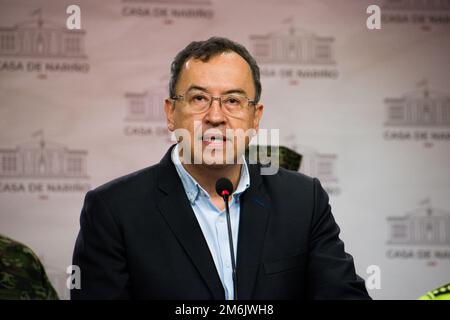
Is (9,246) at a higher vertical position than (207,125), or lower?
lower

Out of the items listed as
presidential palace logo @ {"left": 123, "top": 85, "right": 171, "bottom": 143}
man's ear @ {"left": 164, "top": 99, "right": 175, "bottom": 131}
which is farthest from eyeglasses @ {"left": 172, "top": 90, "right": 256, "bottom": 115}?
presidential palace logo @ {"left": 123, "top": 85, "right": 171, "bottom": 143}

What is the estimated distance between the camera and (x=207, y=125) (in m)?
1.80

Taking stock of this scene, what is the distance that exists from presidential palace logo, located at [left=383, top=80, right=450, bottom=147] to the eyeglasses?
1.97 meters

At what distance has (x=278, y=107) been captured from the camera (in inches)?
140

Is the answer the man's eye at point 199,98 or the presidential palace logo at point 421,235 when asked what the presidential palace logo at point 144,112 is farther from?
the man's eye at point 199,98

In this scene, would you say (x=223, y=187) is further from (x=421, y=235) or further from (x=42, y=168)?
(x=421, y=235)

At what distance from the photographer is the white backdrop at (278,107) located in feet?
11.2

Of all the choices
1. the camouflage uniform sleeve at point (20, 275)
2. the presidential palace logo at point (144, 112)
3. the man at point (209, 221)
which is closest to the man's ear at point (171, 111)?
the man at point (209, 221)

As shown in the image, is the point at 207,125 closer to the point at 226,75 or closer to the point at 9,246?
the point at 226,75

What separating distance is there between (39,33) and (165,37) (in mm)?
722

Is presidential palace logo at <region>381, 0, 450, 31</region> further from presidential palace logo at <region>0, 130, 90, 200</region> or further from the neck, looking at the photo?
the neck

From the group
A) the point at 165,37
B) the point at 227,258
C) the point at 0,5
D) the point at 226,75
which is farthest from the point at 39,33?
the point at 227,258

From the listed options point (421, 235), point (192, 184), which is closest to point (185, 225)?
point (192, 184)

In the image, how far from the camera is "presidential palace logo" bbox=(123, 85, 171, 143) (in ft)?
11.4
